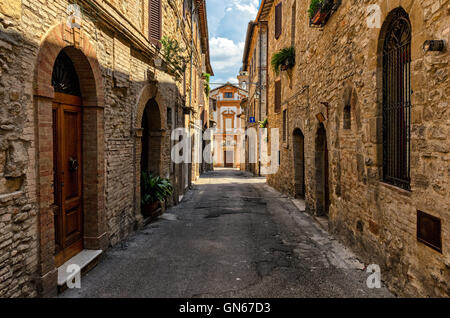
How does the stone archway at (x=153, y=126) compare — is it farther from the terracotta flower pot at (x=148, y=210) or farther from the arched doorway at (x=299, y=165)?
the arched doorway at (x=299, y=165)

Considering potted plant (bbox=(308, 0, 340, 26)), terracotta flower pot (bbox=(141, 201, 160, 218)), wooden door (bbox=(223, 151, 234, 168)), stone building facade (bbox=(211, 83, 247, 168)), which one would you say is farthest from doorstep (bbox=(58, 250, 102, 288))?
wooden door (bbox=(223, 151, 234, 168))

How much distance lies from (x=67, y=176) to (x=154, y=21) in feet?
15.7

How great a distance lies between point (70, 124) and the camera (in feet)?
15.8

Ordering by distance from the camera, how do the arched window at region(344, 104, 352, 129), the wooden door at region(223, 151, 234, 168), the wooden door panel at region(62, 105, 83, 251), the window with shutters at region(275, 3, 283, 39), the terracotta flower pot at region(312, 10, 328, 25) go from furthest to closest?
the wooden door at region(223, 151, 234, 168) → the window with shutters at region(275, 3, 283, 39) → the terracotta flower pot at region(312, 10, 328, 25) → the arched window at region(344, 104, 352, 129) → the wooden door panel at region(62, 105, 83, 251)

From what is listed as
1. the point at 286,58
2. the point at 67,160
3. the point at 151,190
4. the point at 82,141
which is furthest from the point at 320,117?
the point at 67,160

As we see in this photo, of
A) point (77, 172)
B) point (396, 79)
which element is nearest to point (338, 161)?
point (396, 79)

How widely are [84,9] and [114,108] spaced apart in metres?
1.72

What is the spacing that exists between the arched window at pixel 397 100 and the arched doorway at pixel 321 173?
11.6 feet

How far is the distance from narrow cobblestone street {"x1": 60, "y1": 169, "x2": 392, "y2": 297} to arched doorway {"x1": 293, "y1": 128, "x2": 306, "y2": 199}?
2.99 metres

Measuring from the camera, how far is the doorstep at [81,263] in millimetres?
4016

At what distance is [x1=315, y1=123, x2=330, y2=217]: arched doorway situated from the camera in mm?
8086

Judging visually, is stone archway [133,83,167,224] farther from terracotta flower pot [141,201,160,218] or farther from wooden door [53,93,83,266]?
wooden door [53,93,83,266]

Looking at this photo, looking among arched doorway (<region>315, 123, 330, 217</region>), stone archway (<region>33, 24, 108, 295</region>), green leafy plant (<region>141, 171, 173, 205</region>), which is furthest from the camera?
arched doorway (<region>315, 123, 330, 217</region>)

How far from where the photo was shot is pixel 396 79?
4227 millimetres
